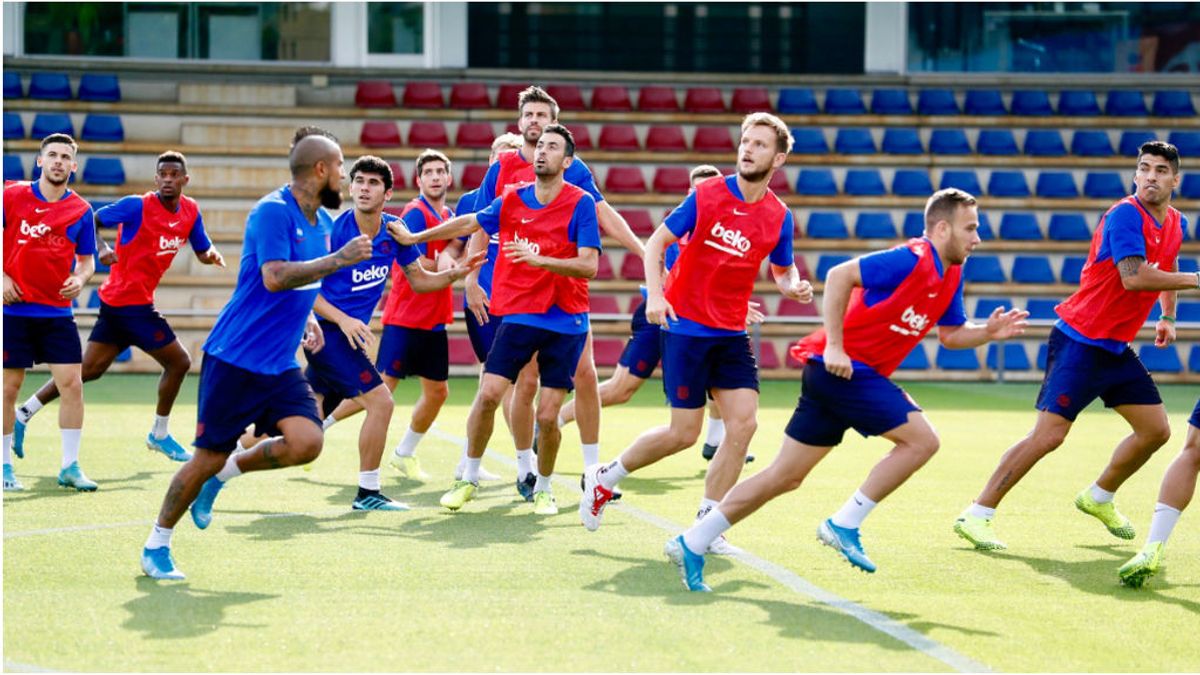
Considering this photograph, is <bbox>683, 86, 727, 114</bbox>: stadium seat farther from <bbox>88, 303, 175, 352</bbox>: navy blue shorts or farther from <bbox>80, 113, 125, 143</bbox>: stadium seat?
<bbox>88, 303, 175, 352</bbox>: navy blue shorts

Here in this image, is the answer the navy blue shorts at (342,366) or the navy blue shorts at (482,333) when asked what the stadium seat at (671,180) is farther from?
the navy blue shorts at (342,366)

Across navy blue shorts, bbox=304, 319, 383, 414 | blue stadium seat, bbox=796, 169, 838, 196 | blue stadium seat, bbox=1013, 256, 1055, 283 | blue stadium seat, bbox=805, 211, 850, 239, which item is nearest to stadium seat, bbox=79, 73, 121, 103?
blue stadium seat, bbox=796, 169, 838, 196

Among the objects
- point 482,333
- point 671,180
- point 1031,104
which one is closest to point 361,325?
point 482,333

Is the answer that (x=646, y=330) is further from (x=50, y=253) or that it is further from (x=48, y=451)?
(x=48, y=451)

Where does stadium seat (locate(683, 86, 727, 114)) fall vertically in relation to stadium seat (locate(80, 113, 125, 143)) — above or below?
above

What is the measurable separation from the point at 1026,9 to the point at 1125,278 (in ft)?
69.6

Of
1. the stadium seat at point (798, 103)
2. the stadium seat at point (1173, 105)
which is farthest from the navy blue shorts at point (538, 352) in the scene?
the stadium seat at point (1173, 105)

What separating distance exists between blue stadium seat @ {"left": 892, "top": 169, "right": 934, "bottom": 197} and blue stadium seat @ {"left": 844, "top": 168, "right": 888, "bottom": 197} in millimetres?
243

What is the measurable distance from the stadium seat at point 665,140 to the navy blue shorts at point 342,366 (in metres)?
17.2

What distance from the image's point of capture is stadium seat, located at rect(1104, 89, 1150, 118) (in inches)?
1064

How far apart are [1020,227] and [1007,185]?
0.96 metres

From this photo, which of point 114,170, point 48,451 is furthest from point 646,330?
point 114,170

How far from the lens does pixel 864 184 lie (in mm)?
25609

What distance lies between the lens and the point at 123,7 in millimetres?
26578
